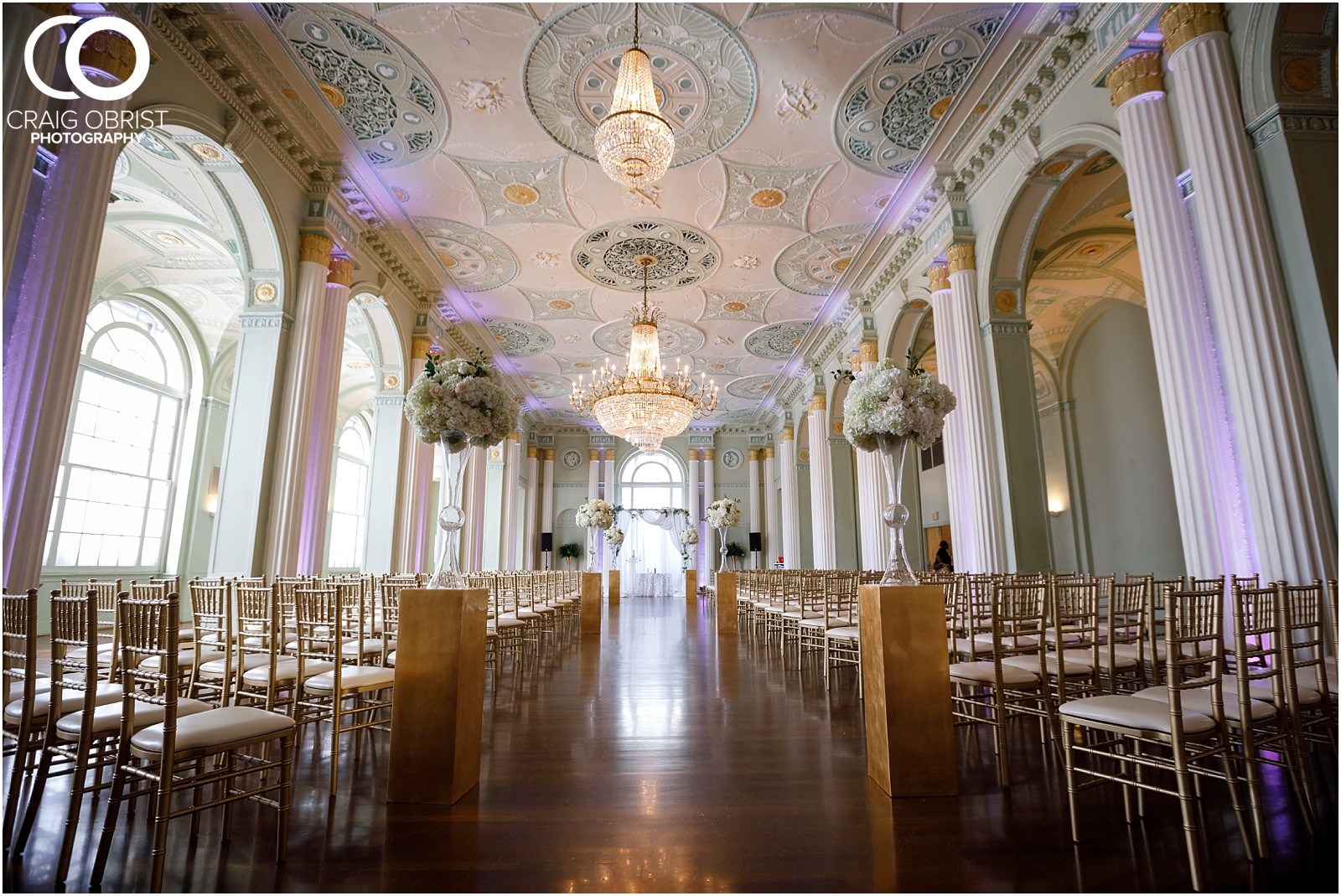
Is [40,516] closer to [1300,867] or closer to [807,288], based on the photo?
[1300,867]

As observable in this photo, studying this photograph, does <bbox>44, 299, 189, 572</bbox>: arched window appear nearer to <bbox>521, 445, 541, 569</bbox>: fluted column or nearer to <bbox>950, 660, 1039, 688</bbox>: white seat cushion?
<bbox>521, 445, 541, 569</bbox>: fluted column

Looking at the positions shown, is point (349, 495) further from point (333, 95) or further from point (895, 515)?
point (895, 515)

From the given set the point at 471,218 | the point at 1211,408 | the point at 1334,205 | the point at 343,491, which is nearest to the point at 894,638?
the point at 1211,408

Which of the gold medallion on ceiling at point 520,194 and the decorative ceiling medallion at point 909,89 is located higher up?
the gold medallion on ceiling at point 520,194

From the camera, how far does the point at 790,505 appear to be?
1753 centimetres

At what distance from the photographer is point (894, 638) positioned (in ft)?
9.46

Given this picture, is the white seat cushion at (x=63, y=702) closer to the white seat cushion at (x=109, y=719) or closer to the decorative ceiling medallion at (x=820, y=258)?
the white seat cushion at (x=109, y=719)

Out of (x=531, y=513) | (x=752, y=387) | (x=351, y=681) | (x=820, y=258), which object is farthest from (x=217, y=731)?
(x=531, y=513)

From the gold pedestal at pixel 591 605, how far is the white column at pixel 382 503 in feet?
10.6

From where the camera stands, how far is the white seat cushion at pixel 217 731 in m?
2.16

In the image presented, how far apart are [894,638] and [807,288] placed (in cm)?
956

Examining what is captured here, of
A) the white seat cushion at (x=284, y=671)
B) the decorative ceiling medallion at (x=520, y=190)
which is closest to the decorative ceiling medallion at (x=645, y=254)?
the decorative ceiling medallion at (x=520, y=190)

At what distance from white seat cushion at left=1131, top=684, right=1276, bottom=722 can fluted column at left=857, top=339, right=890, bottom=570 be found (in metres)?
7.78

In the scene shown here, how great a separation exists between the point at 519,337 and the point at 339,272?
6186 mm
